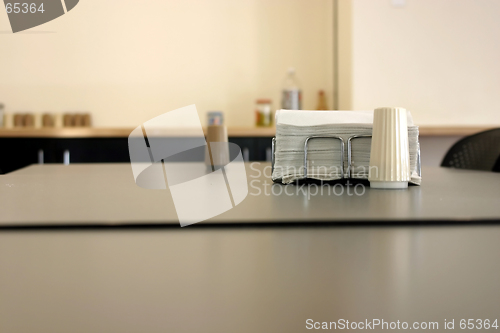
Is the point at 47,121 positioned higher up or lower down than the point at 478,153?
higher up

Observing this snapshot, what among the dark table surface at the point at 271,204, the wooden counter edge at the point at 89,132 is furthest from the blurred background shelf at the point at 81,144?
the dark table surface at the point at 271,204

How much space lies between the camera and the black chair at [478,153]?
1.23 meters

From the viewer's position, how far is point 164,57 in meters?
2.62

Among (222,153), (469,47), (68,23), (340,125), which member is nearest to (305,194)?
(340,125)

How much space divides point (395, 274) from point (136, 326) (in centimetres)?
24

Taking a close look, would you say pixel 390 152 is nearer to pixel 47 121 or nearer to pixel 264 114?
pixel 264 114

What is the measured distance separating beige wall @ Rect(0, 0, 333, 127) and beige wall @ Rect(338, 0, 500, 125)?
1.35 ft

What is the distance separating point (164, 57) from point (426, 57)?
5.12 feet

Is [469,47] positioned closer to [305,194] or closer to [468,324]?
[305,194]

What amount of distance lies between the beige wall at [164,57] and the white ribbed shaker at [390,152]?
198cm

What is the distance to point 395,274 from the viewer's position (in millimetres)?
380

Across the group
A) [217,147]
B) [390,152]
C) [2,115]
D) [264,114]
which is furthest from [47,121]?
[390,152]

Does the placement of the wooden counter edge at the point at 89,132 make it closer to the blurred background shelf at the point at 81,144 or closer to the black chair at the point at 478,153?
the blurred background shelf at the point at 81,144

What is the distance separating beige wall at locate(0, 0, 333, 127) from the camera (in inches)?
102
